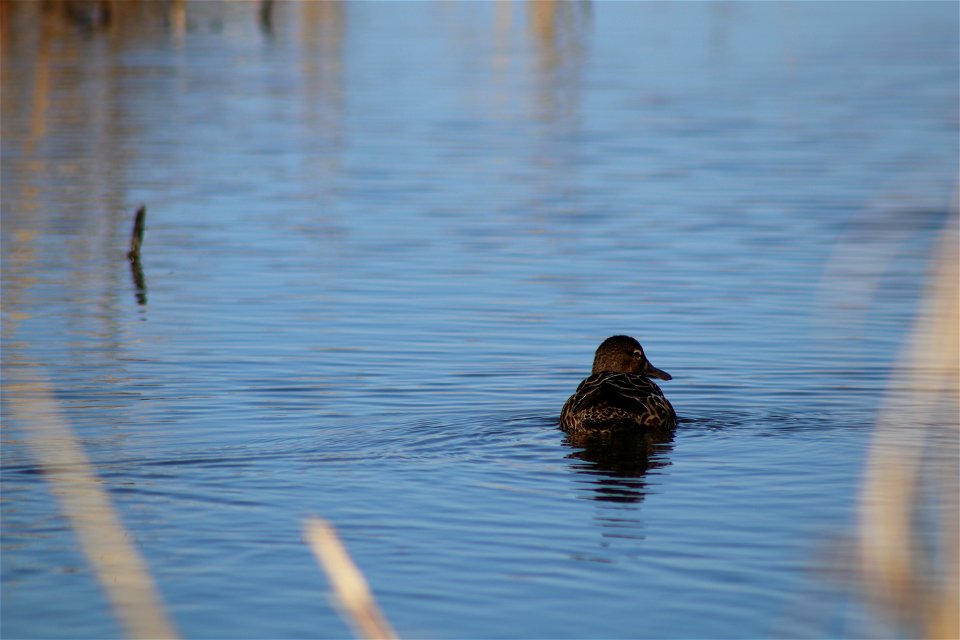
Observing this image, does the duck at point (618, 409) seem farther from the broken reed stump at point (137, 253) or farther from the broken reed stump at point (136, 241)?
the broken reed stump at point (136, 241)

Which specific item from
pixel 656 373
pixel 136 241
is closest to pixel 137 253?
pixel 136 241

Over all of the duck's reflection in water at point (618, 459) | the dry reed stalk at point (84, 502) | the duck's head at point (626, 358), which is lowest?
the duck's reflection in water at point (618, 459)

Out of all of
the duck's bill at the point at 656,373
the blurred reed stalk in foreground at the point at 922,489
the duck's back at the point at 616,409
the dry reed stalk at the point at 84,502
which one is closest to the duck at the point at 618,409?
the duck's back at the point at 616,409

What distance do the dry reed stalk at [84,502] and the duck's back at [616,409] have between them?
289 centimetres

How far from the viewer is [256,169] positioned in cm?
2416

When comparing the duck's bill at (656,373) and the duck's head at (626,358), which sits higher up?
the duck's head at (626,358)

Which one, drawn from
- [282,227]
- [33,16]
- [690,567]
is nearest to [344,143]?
[282,227]

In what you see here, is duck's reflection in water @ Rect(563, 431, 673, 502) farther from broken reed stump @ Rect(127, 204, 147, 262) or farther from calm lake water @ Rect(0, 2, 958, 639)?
broken reed stump @ Rect(127, 204, 147, 262)

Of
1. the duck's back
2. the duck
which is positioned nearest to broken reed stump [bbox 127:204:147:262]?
the duck

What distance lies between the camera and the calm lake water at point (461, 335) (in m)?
7.11

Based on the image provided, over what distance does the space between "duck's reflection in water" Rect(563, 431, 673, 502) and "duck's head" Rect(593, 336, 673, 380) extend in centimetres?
95

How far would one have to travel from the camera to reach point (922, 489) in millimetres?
8539

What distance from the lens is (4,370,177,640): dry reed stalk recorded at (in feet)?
21.3

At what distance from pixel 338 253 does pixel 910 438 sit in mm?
9277
